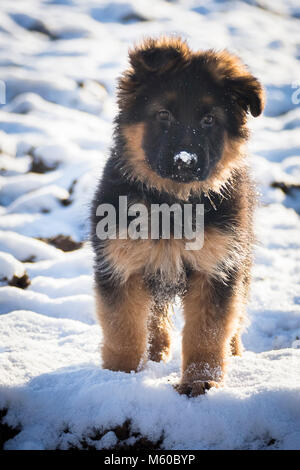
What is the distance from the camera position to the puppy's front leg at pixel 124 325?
9.04ft

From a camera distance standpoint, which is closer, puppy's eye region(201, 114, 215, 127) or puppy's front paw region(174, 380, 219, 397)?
puppy's front paw region(174, 380, 219, 397)

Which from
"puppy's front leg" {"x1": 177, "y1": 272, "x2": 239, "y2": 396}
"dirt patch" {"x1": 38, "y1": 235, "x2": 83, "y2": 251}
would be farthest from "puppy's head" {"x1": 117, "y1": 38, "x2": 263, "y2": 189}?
"dirt patch" {"x1": 38, "y1": 235, "x2": 83, "y2": 251}

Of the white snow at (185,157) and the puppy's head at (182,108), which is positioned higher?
the puppy's head at (182,108)

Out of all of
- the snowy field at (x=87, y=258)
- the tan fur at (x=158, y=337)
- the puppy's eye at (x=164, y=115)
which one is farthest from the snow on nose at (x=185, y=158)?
the tan fur at (x=158, y=337)

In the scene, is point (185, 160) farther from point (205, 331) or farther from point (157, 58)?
point (205, 331)

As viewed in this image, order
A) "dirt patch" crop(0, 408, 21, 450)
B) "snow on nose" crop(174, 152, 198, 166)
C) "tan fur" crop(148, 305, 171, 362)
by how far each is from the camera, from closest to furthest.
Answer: "dirt patch" crop(0, 408, 21, 450)
"snow on nose" crop(174, 152, 198, 166)
"tan fur" crop(148, 305, 171, 362)

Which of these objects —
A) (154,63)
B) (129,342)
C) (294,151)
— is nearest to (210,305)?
(129,342)

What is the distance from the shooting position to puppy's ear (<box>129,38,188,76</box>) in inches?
104

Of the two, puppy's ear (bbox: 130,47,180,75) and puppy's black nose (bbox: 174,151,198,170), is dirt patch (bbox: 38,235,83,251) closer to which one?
puppy's ear (bbox: 130,47,180,75)

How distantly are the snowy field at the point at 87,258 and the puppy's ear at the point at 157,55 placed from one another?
318mm

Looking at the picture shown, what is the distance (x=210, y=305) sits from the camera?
2666 millimetres

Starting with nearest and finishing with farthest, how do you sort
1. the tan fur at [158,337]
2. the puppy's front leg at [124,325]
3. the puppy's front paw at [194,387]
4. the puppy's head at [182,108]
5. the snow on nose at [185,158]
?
the puppy's front paw at [194,387]
the snow on nose at [185,158]
the puppy's head at [182,108]
the puppy's front leg at [124,325]
the tan fur at [158,337]

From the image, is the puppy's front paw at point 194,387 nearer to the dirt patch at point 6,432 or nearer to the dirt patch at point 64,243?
the dirt patch at point 6,432
